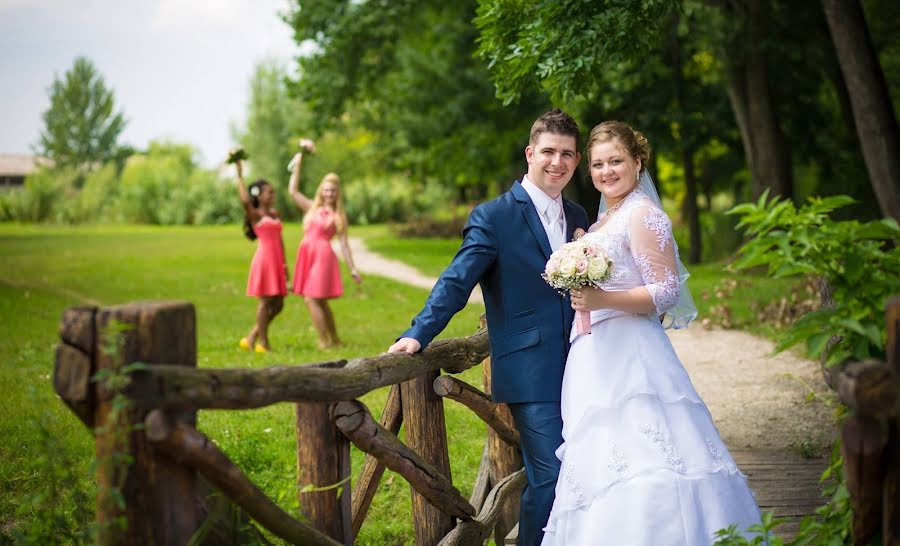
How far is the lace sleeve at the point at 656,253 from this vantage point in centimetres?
441

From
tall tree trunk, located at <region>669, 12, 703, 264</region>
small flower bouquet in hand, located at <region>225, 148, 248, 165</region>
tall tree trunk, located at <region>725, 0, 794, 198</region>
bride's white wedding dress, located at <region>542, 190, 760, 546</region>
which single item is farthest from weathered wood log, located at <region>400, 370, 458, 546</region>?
tall tree trunk, located at <region>669, 12, 703, 264</region>

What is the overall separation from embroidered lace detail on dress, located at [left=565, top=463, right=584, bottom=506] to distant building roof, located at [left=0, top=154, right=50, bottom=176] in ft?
356

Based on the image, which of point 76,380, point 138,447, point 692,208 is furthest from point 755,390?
point 692,208

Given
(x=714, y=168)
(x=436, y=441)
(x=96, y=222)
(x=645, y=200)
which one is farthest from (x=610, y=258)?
(x=96, y=222)

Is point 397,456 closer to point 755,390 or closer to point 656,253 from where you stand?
point 656,253

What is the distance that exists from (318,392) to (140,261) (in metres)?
27.0

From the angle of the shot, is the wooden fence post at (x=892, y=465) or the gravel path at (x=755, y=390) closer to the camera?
the wooden fence post at (x=892, y=465)

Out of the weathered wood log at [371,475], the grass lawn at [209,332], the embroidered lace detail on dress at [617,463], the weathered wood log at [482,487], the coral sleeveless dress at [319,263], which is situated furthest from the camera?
the coral sleeveless dress at [319,263]

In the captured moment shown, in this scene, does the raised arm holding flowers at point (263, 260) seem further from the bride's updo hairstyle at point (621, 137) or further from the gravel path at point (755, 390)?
the bride's updo hairstyle at point (621, 137)

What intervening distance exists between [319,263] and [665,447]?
8.69 m

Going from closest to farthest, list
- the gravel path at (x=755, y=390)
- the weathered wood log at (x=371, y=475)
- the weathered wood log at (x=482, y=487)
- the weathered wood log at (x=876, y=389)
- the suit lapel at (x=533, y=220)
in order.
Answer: the weathered wood log at (x=876, y=389), the suit lapel at (x=533, y=220), the weathered wood log at (x=371, y=475), the weathered wood log at (x=482, y=487), the gravel path at (x=755, y=390)

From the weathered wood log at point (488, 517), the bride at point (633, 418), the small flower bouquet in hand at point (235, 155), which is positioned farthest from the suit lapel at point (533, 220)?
the small flower bouquet in hand at point (235, 155)

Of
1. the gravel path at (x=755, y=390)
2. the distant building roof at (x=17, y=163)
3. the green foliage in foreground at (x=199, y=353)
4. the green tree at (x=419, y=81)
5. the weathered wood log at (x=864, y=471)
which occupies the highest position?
the distant building roof at (x=17, y=163)

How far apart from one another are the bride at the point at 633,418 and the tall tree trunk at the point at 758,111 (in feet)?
49.0
